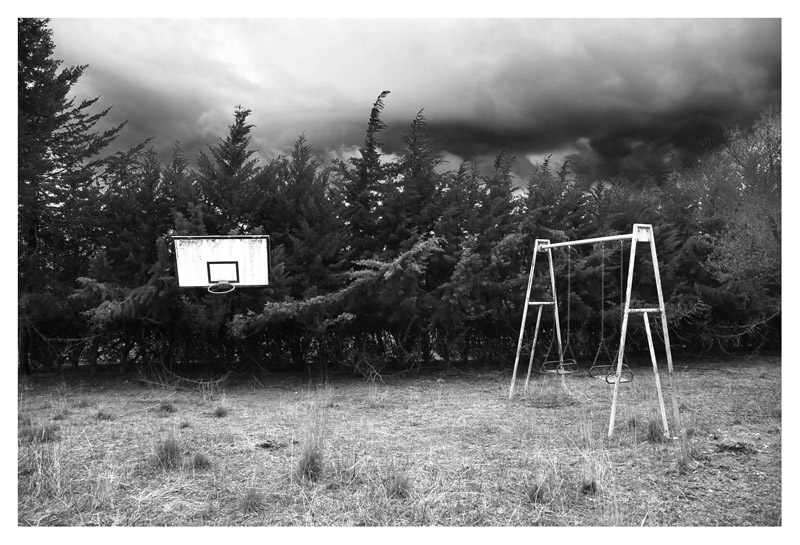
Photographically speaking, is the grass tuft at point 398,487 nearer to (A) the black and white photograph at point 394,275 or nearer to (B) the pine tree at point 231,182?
(A) the black and white photograph at point 394,275

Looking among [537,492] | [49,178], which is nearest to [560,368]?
[537,492]

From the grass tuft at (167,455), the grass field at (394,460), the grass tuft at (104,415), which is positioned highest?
the grass tuft at (167,455)

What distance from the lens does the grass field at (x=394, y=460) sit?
2.54 metres

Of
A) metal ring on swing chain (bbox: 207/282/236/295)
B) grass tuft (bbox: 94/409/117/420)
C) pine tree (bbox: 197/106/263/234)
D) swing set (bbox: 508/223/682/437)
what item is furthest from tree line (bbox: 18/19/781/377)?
grass tuft (bbox: 94/409/117/420)

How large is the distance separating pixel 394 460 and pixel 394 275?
2.56m

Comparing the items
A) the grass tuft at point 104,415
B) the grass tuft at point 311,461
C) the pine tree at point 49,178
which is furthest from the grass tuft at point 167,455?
the pine tree at point 49,178

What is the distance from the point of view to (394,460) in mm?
3217

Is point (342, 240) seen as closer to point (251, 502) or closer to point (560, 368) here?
point (560, 368)

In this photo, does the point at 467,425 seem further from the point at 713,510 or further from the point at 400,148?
the point at 400,148

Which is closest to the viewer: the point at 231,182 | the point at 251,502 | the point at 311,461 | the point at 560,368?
the point at 251,502

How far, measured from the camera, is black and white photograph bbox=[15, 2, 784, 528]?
2850 mm

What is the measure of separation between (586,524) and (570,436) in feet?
4.33

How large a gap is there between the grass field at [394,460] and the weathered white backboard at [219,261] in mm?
1037

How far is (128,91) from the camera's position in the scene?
4699mm
